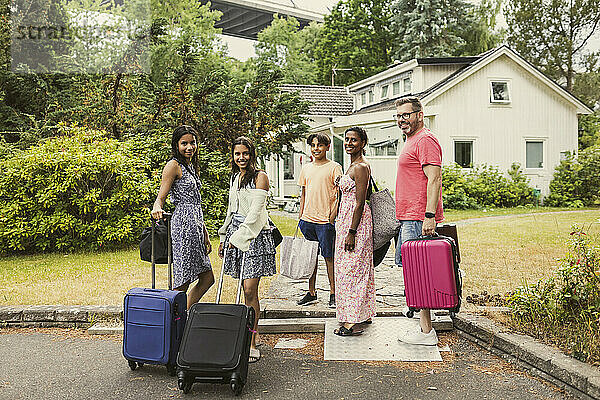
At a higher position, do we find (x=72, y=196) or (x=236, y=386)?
(x=72, y=196)

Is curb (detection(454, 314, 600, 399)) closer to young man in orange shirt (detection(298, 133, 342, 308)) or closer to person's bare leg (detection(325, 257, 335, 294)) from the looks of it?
person's bare leg (detection(325, 257, 335, 294))

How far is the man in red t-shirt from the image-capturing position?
5.06 meters

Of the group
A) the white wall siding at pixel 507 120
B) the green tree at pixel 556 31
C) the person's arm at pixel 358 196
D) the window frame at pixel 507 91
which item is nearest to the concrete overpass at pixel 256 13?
the green tree at pixel 556 31

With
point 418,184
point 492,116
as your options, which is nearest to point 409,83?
point 492,116

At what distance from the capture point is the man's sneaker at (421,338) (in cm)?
535

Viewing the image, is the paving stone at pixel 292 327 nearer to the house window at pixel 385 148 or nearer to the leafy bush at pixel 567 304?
the leafy bush at pixel 567 304

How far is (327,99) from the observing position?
30281 millimetres

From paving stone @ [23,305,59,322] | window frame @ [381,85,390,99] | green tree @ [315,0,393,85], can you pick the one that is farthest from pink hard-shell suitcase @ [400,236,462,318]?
green tree @ [315,0,393,85]

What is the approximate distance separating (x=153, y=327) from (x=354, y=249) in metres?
1.89

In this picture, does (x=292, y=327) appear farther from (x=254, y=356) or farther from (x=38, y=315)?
(x=38, y=315)

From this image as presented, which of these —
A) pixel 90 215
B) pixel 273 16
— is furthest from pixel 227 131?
pixel 273 16

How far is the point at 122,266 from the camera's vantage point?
9688 millimetres

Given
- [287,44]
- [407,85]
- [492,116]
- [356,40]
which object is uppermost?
[287,44]

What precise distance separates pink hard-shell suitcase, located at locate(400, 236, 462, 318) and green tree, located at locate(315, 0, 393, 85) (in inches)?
1631
